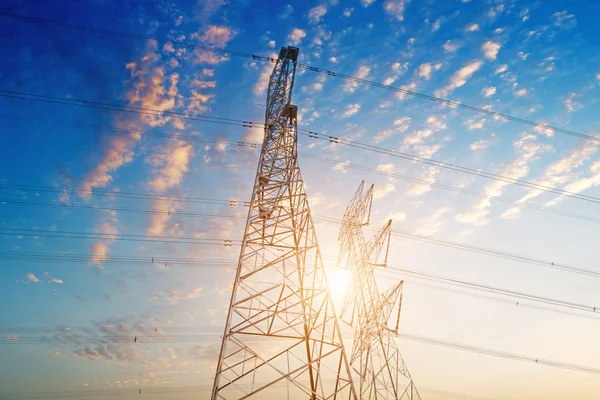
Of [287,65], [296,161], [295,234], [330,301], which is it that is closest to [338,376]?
[330,301]

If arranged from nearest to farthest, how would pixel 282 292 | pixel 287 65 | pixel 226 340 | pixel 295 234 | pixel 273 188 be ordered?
pixel 226 340
pixel 282 292
pixel 295 234
pixel 273 188
pixel 287 65

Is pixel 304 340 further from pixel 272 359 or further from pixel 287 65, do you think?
pixel 287 65

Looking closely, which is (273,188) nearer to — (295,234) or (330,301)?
(295,234)

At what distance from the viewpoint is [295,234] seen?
12.8 m

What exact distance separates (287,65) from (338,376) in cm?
1660

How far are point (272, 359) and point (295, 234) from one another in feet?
15.5

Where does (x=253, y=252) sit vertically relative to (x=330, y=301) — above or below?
above

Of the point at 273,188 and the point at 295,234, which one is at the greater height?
the point at 273,188

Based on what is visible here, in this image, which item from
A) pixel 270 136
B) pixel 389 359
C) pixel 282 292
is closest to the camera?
pixel 282 292

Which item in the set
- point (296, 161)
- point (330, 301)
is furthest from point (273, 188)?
point (330, 301)

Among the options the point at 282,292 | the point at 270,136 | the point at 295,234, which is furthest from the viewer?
the point at 270,136

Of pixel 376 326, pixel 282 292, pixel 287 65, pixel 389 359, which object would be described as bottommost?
pixel 389 359

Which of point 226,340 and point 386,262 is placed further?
point 386,262

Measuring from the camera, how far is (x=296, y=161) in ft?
50.8
